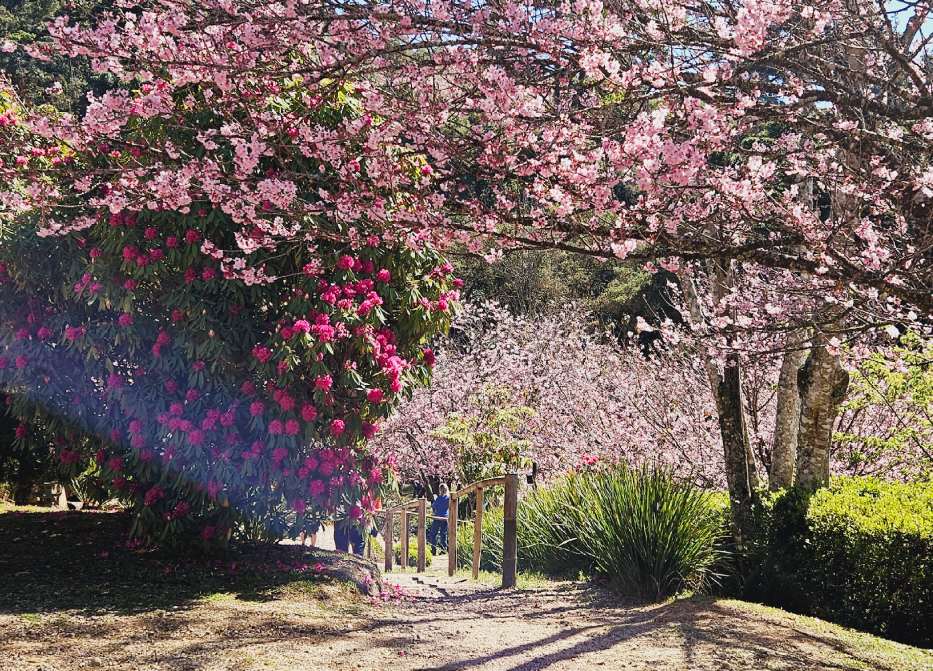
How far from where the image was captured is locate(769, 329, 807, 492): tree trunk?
7.08m

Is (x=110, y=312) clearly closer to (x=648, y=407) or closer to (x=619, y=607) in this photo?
(x=619, y=607)

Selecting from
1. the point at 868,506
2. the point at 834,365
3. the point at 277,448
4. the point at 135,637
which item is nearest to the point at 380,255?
the point at 277,448

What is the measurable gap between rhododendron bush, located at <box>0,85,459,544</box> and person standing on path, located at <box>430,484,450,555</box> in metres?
6.14

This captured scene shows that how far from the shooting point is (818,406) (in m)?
6.39

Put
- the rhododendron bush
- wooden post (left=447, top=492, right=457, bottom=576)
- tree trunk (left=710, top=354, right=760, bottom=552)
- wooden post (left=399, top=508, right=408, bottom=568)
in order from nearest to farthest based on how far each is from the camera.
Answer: the rhododendron bush → tree trunk (left=710, top=354, right=760, bottom=552) → wooden post (left=447, top=492, right=457, bottom=576) → wooden post (left=399, top=508, right=408, bottom=568)

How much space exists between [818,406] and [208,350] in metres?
4.75

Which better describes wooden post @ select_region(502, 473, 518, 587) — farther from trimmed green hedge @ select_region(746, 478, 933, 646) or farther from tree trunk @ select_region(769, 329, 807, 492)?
tree trunk @ select_region(769, 329, 807, 492)

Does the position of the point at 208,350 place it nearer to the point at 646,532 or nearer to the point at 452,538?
the point at 646,532

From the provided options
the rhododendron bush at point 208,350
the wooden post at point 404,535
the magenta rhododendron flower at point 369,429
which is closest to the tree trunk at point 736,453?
the rhododendron bush at point 208,350

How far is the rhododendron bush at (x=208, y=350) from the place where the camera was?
5707 mm

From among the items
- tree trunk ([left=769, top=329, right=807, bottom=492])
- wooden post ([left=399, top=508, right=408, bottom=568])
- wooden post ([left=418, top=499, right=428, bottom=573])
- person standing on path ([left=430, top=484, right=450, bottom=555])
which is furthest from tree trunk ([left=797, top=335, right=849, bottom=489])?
person standing on path ([left=430, top=484, right=450, bottom=555])

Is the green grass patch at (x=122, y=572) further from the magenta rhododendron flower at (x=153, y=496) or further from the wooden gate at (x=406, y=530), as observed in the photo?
the wooden gate at (x=406, y=530)

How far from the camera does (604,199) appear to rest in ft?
13.5

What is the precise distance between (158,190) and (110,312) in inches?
99.2
